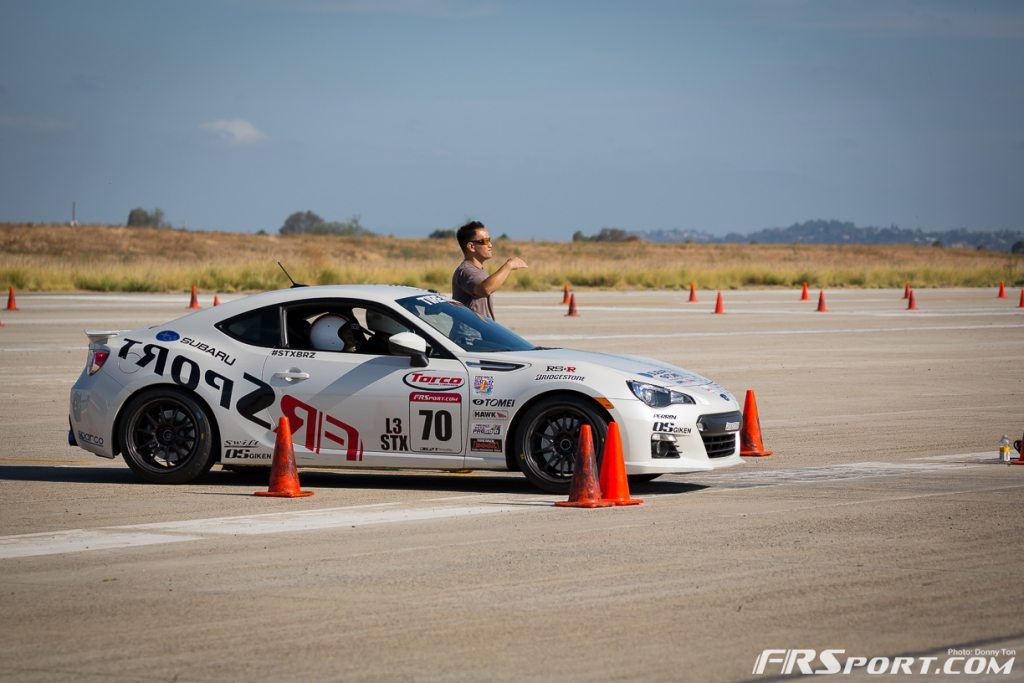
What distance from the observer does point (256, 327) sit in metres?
12.1

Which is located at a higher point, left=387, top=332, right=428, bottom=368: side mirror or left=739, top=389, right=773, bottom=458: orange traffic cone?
left=387, top=332, right=428, bottom=368: side mirror

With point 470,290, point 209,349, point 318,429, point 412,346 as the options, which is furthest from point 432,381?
point 209,349

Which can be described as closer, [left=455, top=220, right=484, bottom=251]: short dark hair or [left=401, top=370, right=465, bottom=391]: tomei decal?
[left=401, top=370, right=465, bottom=391]: tomei decal

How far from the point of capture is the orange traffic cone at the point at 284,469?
11.2 meters

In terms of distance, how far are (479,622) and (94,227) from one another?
12008cm

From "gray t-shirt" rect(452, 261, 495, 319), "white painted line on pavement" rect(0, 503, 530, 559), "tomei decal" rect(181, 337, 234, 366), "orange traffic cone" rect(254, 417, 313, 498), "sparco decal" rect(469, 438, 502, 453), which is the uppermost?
"gray t-shirt" rect(452, 261, 495, 319)

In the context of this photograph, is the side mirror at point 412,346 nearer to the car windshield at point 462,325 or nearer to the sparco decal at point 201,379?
the car windshield at point 462,325

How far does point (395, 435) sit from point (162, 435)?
5.96ft

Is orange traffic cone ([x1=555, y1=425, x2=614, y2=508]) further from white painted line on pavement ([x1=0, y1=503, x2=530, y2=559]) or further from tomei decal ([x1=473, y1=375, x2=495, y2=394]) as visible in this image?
tomei decal ([x1=473, y1=375, x2=495, y2=394])

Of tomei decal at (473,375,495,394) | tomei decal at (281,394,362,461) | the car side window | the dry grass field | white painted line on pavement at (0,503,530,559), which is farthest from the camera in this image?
the dry grass field

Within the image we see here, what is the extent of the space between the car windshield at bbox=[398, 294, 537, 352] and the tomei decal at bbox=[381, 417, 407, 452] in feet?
2.42

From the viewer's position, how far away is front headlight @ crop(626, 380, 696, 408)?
36.8 feet

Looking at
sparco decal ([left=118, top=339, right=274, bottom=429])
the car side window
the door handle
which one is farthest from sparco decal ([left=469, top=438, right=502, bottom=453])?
the car side window

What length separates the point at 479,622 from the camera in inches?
285
